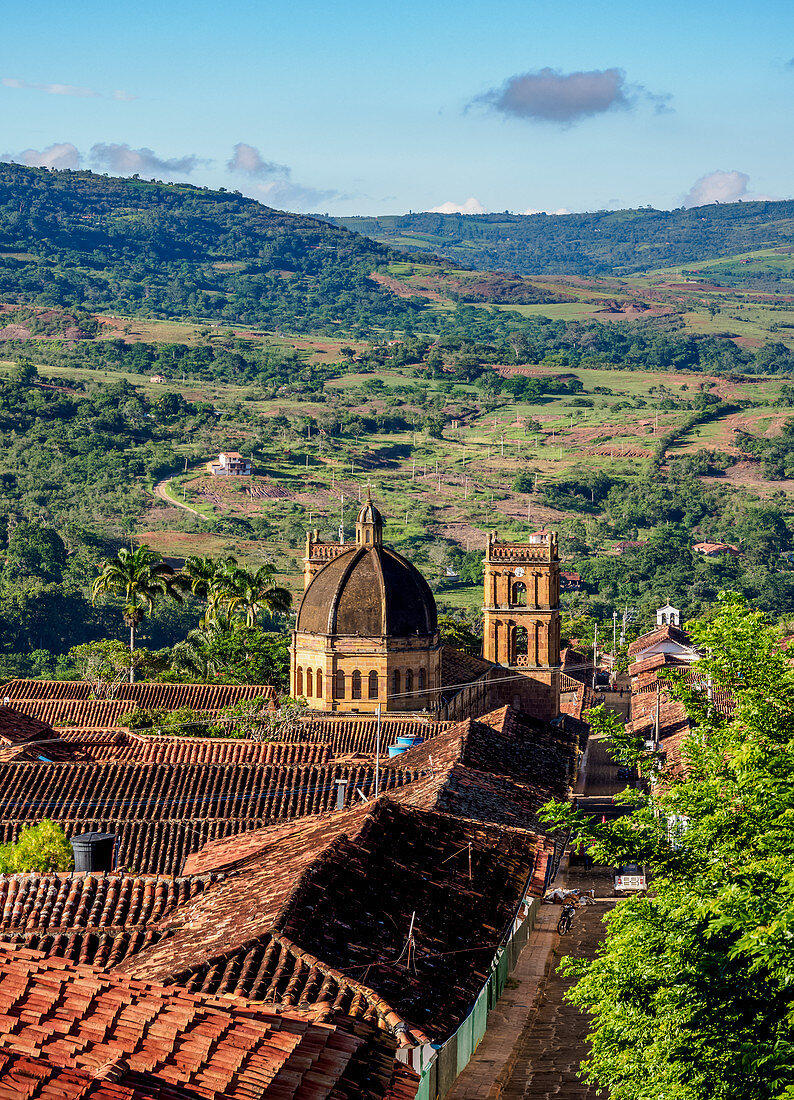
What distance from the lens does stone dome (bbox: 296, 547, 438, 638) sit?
50.2 m

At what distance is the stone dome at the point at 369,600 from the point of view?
A: 50.2 metres

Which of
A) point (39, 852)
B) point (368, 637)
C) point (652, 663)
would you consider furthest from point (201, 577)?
point (39, 852)

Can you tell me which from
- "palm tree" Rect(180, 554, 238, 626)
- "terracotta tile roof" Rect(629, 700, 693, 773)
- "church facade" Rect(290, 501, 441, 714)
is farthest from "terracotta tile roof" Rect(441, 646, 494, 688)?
"palm tree" Rect(180, 554, 238, 626)

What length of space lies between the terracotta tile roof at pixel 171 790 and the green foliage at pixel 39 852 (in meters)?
2.51

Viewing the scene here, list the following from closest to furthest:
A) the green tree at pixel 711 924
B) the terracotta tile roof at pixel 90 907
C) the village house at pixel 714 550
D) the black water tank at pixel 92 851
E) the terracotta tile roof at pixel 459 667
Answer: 1. the green tree at pixel 711 924
2. the terracotta tile roof at pixel 90 907
3. the black water tank at pixel 92 851
4. the terracotta tile roof at pixel 459 667
5. the village house at pixel 714 550

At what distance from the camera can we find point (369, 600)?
5034cm

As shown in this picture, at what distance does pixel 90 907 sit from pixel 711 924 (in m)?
9.86

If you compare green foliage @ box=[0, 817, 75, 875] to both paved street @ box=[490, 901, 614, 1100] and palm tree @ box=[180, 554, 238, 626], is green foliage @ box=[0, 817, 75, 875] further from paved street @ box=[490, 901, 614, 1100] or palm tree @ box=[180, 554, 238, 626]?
palm tree @ box=[180, 554, 238, 626]

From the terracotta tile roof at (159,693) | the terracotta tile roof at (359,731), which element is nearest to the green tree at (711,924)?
the terracotta tile roof at (359,731)

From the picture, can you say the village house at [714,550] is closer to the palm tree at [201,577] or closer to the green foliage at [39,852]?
the palm tree at [201,577]

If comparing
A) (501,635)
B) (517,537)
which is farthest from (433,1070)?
(517,537)

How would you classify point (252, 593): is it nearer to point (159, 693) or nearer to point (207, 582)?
point (207, 582)

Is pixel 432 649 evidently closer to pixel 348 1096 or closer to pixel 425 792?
pixel 425 792

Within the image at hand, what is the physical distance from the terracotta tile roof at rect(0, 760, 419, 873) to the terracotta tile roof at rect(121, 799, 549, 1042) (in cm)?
438
